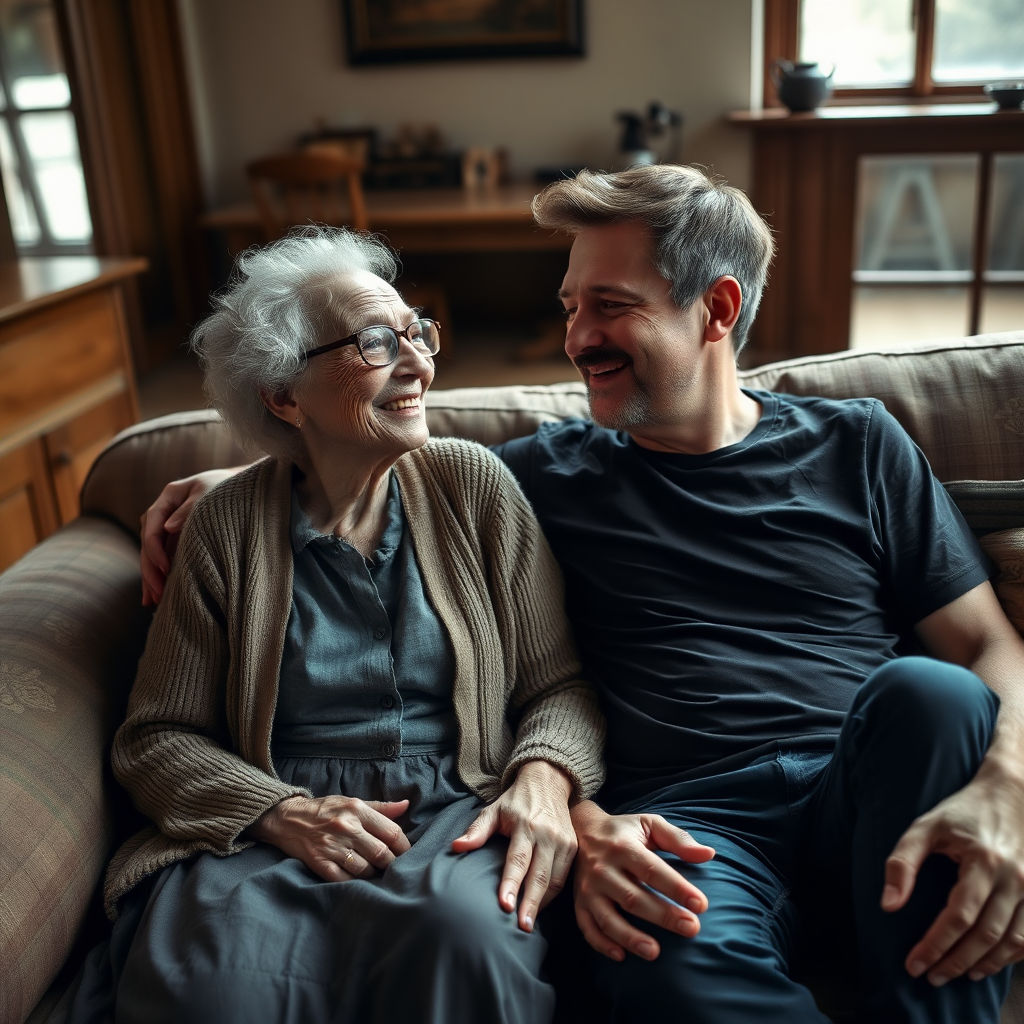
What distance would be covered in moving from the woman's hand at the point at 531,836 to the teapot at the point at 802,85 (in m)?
3.58

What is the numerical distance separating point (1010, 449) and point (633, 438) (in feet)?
1.99

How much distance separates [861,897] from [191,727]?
83cm

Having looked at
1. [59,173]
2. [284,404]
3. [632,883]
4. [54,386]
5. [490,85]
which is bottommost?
[632,883]

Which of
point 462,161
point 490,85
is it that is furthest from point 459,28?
point 462,161

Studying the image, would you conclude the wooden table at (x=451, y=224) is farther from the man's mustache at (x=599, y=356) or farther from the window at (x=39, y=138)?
the man's mustache at (x=599, y=356)

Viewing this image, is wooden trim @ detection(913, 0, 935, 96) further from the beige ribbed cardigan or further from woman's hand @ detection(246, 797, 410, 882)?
woman's hand @ detection(246, 797, 410, 882)

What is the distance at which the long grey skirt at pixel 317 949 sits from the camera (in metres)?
1.11

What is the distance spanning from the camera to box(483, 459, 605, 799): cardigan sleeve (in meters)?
1.42

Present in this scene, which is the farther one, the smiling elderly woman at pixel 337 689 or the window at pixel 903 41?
the window at pixel 903 41

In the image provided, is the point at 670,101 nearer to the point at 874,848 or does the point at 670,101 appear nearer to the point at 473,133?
the point at 473,133

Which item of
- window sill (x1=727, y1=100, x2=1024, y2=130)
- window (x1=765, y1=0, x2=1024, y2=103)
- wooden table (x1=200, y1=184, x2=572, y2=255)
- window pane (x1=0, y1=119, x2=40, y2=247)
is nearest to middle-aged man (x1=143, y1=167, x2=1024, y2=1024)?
wooden table (x1=200, y1=184, x2=572, y2=255)

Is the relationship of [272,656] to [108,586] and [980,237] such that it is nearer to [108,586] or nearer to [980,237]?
[108,586]

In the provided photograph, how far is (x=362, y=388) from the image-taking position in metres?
1.41

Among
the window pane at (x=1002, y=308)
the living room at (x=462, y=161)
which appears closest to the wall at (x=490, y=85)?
the living room at (x=462, y=161)
